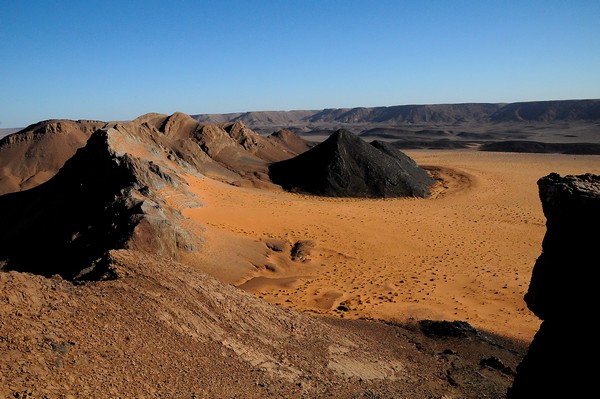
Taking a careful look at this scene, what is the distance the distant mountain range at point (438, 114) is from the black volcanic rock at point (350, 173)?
351 feet

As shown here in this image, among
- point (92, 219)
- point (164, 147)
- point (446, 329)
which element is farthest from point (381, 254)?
point (164, 147)

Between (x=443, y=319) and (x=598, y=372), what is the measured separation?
750 cm

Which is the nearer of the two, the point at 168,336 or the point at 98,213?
the point at 168,336

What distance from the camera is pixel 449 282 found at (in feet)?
51.4

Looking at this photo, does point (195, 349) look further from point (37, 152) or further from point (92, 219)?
point (37, 152)

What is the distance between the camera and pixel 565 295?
227 inches

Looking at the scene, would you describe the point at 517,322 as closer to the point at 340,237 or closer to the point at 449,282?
the point at 449,282

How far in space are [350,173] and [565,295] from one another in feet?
89.9

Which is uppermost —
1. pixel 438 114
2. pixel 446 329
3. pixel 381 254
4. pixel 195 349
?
pixel 438 114

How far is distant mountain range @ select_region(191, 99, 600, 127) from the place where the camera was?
125688 millimetres

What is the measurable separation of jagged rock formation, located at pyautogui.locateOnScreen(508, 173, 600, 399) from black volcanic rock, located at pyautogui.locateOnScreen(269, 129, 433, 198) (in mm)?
25241

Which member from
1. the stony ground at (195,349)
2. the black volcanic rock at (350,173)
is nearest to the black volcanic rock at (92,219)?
the stony ground at (195,349)

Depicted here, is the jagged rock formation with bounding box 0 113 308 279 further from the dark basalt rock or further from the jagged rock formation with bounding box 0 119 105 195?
the jagged rock formation with bounding box 0 119 105 195

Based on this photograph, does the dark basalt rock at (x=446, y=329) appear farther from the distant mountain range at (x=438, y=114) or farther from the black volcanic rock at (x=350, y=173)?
the distant mountain range at (x=438, y=114)
